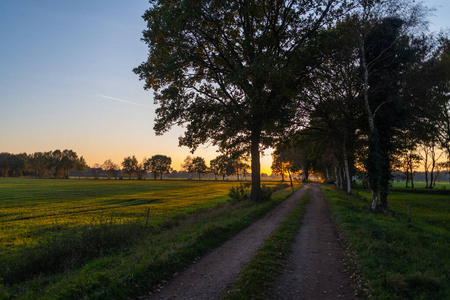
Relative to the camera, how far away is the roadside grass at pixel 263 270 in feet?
19.9

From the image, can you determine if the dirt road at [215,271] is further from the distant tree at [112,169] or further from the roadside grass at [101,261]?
the distant tree at [112,169]

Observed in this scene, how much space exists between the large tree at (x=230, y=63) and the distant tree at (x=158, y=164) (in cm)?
15772

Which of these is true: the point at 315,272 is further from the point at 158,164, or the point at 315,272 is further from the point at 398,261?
the point at 158,164

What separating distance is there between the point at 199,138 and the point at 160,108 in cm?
481

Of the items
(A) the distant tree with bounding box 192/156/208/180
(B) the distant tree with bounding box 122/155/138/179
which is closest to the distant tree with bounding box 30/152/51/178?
(B) the distant tree with bounding box 122/155/138/179

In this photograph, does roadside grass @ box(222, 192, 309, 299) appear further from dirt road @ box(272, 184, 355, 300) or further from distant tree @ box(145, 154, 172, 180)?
distant tree @ box(145, 154, 172, 180)

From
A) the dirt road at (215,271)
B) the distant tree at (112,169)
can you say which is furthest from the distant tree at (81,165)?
the dirt road at (215,271)

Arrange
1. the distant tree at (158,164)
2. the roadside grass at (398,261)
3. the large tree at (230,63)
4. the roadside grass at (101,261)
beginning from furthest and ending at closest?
the distant tree at (158,164) < the large tree at (230,63) < the roadside grass at (101,261) < the roadside grass at (398,261)

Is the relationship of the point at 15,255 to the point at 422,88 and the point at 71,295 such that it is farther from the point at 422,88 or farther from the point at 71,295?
the point at 422,88

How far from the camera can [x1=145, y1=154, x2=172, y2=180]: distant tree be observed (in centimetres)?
17588

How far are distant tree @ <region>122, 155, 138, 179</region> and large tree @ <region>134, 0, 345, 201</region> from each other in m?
163

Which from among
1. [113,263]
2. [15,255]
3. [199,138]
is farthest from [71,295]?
[199,138]

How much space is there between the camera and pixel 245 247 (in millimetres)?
9930

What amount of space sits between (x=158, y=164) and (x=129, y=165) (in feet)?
67.2
